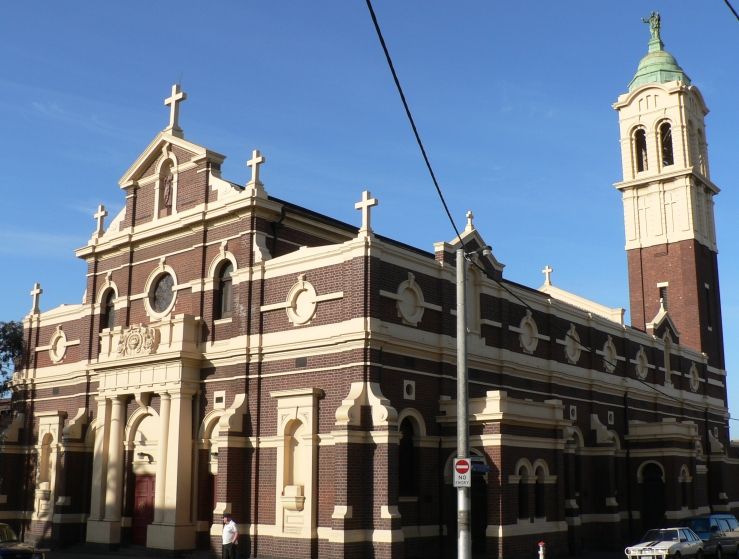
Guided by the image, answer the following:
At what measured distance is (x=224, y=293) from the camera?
3139cm

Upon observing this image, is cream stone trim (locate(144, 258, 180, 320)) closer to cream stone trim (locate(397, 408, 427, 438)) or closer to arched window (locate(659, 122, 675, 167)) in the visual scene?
cream stone trim (locate(397, 408, 427, 438))

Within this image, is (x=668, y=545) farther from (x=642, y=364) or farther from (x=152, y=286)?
(x=152, y=286)

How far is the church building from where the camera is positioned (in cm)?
2706

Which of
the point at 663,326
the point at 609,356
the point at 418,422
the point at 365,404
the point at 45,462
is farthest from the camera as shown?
the point at 663,326

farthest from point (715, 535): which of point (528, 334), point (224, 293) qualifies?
point (224, 293)

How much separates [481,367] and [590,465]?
8.88 m

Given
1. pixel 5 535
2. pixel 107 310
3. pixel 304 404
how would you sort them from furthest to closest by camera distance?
1. pixel 107 310
2. pixel 304 404
3. pixel 5 535

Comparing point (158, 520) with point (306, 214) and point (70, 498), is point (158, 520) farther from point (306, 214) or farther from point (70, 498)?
point (306, 214)

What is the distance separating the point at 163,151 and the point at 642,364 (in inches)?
981

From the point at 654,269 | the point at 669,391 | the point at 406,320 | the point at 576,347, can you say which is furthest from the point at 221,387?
the point at 654,269

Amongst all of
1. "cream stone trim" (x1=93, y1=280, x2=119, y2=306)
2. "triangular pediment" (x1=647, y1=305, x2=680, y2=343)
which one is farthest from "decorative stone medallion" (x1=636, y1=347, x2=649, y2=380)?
"cream stone trim" (x1=93, y1=280, x2=119, y2=306)

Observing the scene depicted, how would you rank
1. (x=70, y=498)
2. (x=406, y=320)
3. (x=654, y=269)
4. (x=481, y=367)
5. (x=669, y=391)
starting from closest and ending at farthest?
1. (x=406, y=320)
2. (x=481, y=367)
3. (x=70, y=498)
4. (x=669, y=391)
5. (x=654, y=269)

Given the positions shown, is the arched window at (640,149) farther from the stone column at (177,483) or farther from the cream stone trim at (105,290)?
the stone column at (177,483)

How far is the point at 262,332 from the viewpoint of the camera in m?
29.5
